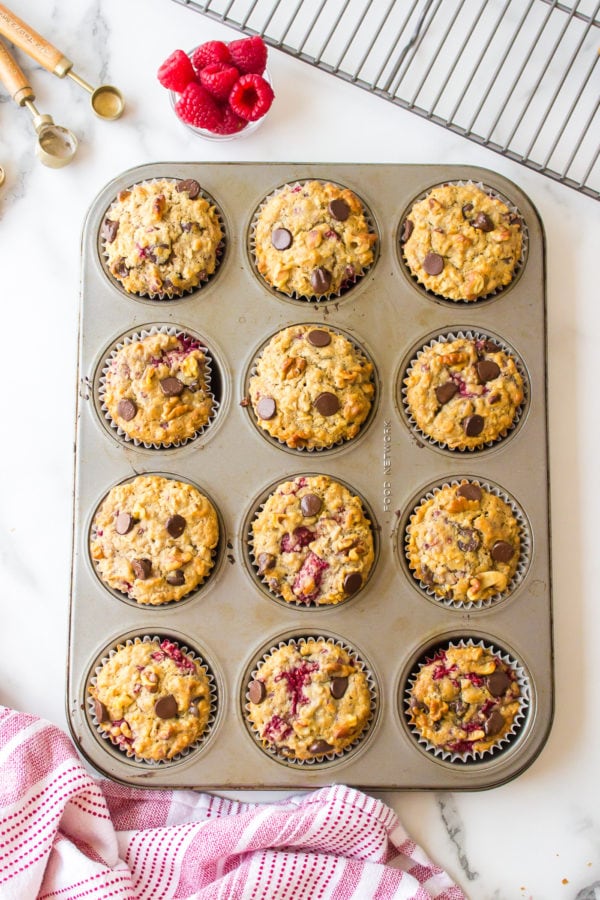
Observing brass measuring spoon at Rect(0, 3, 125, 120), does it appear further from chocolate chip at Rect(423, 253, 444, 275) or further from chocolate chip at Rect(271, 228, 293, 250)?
chocolate chip at Rect(423, 253, 444, 275)

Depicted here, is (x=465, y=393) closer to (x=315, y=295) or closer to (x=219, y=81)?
(x=315, y=295)

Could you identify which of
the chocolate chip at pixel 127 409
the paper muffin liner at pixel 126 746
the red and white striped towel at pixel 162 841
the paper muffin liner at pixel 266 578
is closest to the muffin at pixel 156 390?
the chocolate chip at pixel 127 409

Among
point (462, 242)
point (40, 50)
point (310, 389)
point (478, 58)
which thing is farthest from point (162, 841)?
point (478, 58)

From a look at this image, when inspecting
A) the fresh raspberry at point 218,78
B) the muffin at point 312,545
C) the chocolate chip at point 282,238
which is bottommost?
the muffin at point 312,545

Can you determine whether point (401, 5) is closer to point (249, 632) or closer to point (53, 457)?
point (53, 457)

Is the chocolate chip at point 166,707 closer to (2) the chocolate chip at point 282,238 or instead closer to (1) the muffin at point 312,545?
(1) the muffin at point 312,545
